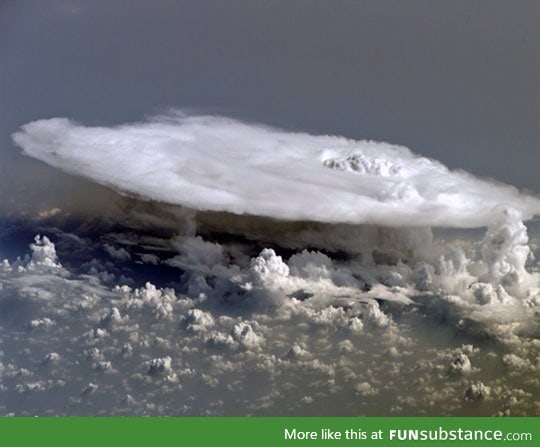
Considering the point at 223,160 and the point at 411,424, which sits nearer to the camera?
the point at 411,424

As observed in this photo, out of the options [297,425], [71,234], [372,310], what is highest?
[71,234]

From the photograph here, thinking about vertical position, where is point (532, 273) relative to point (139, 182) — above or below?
below

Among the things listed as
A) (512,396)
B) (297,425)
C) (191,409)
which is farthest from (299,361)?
(512,396)

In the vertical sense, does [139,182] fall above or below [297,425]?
above

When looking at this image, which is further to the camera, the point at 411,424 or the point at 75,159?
the point at 75,159

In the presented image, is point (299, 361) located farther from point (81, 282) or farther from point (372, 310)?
point (81, 282)

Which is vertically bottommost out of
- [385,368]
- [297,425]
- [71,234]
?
[297,425]

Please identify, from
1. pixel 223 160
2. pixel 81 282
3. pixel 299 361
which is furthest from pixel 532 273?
pixel 81 282

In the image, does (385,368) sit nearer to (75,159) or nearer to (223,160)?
(223,160)
